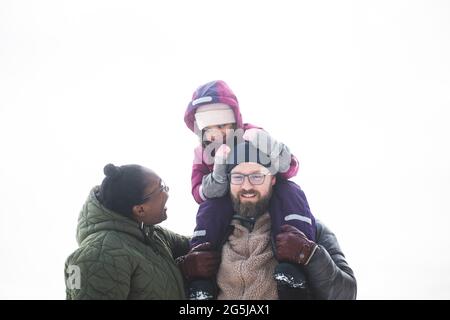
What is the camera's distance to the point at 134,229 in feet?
7.70

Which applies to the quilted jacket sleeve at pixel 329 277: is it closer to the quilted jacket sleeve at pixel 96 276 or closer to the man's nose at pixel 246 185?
the man's nose at pixel 246 185

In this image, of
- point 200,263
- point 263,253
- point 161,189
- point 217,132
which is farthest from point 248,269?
point 217,132

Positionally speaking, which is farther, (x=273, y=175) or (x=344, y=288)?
(x=273, y=175)

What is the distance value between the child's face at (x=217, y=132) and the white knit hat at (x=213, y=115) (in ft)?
0.07

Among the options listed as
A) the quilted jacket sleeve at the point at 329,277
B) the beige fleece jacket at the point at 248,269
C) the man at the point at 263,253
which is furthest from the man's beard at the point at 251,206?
the quilted jacket sleeve at the point at 329,277

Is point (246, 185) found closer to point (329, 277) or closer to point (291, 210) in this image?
point (291, 210)

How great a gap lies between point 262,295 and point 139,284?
60 cm

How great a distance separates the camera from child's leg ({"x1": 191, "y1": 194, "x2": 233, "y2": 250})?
2586mm

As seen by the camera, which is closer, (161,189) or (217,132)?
(161,189)

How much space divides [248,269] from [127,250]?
0.61m

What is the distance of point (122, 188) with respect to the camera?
2.32 m

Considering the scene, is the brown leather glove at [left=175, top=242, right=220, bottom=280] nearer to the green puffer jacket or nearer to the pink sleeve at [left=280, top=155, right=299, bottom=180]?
the green puffer jacket

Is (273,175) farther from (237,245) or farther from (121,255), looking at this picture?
(121,255)
